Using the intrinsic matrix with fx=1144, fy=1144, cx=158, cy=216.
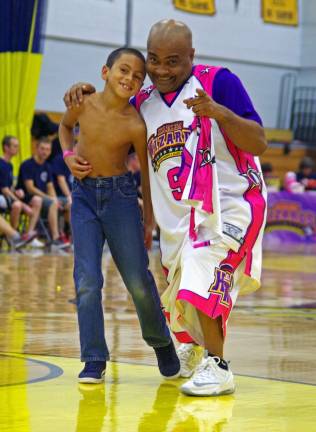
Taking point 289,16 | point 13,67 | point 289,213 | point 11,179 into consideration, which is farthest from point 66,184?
point 289,16

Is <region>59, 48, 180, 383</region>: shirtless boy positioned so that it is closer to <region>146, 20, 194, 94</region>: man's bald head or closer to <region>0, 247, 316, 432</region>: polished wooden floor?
<region>146, 20, 194, 94</region>: man's bald head

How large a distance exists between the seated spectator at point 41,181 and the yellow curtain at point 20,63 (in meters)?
2.37

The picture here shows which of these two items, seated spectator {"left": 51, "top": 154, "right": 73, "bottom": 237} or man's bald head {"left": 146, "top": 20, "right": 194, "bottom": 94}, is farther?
seated spectator {"left": 51, "top": 154, "right": 73, "bottom": 237}

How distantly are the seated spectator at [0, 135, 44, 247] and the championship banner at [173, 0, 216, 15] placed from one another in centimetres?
922

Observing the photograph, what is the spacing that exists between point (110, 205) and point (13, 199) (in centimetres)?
1181

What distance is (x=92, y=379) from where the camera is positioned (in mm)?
5418

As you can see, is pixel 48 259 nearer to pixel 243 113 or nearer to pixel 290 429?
pixel 243 113

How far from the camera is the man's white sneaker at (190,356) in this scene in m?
5.82

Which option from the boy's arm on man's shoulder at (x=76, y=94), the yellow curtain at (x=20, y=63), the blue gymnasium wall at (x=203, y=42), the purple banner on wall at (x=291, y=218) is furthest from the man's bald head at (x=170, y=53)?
the blue gymnasium wall at (x=203, y=42)

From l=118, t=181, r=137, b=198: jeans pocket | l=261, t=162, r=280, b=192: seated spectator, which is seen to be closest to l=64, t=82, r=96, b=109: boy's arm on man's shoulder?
l=118, t=181, r=137, b=198: jeans pocket

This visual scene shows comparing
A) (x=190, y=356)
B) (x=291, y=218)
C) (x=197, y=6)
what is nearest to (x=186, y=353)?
(x=190, y=356)

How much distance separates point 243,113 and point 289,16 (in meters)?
22.9

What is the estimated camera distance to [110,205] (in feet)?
18.3

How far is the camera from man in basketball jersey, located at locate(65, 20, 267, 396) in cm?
523
